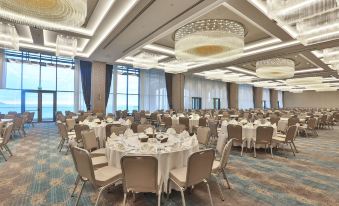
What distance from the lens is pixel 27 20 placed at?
4535mm

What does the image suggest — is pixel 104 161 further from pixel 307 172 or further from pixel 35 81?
pixel 35 81

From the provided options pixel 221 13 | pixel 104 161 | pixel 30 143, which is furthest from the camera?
pixel 30 143

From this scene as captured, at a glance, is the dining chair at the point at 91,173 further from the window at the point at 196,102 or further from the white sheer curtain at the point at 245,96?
the white sheer curtain at the point at 245,96

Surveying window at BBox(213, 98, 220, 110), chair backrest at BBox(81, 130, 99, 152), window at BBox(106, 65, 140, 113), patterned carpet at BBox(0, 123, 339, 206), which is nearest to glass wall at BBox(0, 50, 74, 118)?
window at BBox(106, 65, 140, 113)

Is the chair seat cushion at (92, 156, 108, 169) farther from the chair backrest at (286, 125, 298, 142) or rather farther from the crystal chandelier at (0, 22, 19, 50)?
the crystal chandelier at (0, 22, 19, 50)

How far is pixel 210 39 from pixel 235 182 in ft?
11.7

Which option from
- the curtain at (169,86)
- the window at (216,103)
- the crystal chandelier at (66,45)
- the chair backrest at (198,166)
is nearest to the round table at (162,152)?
the chair backrest at (198,166)

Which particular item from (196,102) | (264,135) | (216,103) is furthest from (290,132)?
(216,103)

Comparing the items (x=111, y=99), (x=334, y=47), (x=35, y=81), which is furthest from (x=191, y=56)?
(x=35, y=81)

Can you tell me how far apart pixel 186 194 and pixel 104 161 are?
1.55 meters

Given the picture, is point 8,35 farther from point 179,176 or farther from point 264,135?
point 264,135

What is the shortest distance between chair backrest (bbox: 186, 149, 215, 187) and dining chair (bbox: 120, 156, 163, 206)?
0.43 metres

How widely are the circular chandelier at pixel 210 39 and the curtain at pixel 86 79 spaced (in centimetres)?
966

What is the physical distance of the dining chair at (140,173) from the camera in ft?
8.41
